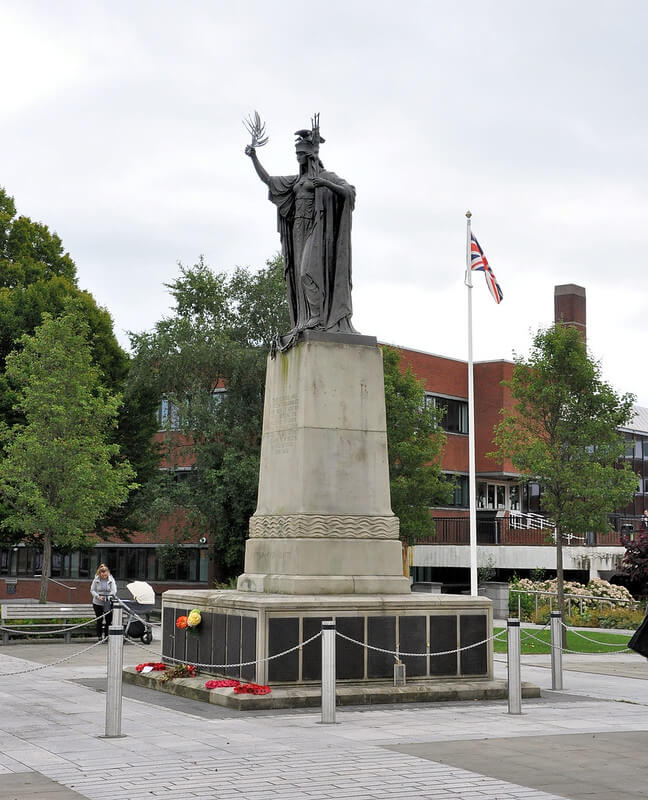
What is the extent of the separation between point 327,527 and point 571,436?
14.3m

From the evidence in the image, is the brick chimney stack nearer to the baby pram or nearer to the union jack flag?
the union jack flag

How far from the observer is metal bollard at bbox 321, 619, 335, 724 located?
12414 mm

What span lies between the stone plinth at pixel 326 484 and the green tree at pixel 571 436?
1253 centimetres

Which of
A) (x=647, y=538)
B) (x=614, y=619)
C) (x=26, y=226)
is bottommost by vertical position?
(x=614, y=619)

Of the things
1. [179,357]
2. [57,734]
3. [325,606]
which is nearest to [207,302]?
[179,357]

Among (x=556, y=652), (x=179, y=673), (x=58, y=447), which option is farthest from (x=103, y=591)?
(x=556, y=652)

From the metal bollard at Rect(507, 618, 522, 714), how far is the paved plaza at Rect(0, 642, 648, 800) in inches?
7.7

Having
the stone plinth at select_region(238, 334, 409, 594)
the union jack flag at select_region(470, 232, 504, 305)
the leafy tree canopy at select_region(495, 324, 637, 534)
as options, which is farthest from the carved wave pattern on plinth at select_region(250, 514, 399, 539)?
the union jack flag at select_region(470, 232, 504, 305)

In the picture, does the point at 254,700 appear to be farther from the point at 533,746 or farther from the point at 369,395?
the point at 369,395

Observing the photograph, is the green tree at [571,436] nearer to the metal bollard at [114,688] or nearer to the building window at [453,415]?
the metal bollard at [114,688]

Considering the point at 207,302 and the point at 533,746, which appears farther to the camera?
the point at 207,302

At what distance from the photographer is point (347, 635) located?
14500 millimetres

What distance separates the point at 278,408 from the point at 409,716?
17.1ft

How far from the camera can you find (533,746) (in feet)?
35.5
